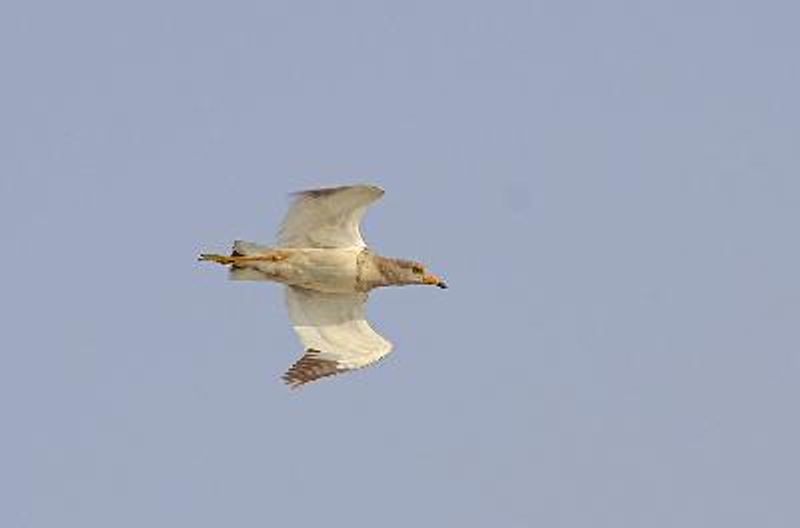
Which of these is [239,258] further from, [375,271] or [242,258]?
[375,271]

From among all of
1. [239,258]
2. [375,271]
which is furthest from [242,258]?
[375,271]

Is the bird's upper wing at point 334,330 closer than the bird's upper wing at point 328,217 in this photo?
No

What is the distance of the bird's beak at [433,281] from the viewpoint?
50.9 meters

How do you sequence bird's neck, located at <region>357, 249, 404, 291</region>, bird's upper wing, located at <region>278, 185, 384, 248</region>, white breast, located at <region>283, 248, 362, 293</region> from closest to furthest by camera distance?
bird's upper wing, located at <region>278, 185, 384, 248</region>, white breast, located at <region>283, 248, 362, 293</region>, bird's neck, located at <region>357, 249, 404, 291</region>

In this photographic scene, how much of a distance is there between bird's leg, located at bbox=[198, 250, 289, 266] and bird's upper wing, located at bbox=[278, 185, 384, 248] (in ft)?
1.38

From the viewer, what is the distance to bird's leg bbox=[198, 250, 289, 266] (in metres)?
48.5

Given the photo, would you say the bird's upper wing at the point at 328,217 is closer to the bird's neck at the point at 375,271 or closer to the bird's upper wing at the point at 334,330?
the bird's neck at the point at 375,271

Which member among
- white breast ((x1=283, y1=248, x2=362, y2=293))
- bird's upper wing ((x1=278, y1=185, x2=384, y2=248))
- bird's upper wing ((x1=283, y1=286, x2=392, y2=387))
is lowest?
bird's upper wing ((x1=283, y1=286, x2=392, y2=387))

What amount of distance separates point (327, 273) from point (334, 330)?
72.1 inches

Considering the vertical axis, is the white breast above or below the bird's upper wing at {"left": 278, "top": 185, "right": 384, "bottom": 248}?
below

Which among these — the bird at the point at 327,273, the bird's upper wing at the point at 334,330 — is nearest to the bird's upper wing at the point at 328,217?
the bird at the point at 327,273

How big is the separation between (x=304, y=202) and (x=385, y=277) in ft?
10.6

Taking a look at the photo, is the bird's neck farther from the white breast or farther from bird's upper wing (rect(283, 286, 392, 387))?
bird's upper wing (rect(283, 286, 392, 387))

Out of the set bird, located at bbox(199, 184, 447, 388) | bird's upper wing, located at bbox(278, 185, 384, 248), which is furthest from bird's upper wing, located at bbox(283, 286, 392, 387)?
bird's upper wing, located at bbox(278, 185, 384, 248)
